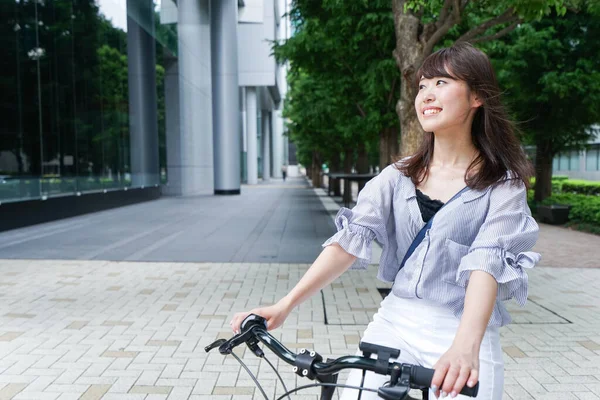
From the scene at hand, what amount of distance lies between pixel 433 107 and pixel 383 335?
2.38 feet

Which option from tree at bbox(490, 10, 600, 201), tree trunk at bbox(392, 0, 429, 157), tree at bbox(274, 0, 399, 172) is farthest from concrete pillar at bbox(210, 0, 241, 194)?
tree trunk at bbox(392, 0, 429, 157)

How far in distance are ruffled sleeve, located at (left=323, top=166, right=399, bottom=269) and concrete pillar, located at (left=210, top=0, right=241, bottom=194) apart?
26.8 metres

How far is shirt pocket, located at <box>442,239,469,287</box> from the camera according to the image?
1713 mm

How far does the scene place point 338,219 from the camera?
6.15 feet

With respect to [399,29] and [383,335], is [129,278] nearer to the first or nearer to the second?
[399,29]

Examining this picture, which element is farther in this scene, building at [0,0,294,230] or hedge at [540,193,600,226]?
building at [0,0,294,230]

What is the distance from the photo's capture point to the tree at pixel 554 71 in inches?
572

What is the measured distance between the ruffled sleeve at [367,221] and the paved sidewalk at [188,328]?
7.53 feet

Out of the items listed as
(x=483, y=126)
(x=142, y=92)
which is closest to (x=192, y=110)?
(x=142, y=92)

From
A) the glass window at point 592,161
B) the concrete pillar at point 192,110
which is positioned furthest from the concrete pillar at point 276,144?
the concrete pillar at point 192,110

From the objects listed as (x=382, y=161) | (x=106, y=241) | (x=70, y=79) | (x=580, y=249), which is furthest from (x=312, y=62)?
(x=70, y=79)

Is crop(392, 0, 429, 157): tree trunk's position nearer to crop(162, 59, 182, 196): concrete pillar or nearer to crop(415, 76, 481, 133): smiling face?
crop(415, 76, 481, 133): smiling face

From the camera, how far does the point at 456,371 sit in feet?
4.53

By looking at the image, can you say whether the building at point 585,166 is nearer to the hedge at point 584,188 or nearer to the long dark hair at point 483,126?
the hedge at point 584,188
